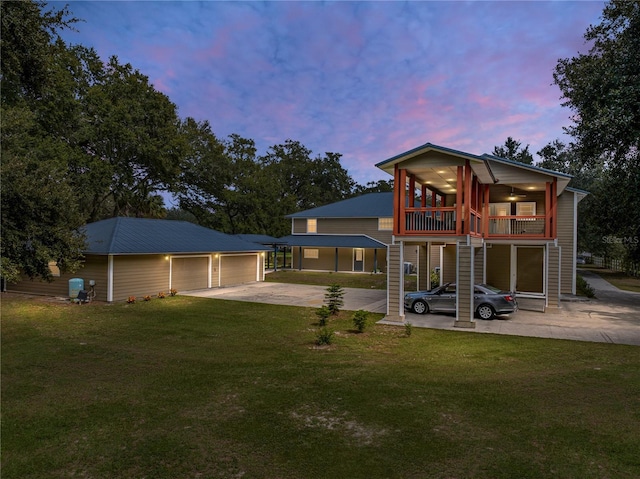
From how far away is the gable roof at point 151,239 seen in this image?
1984cm

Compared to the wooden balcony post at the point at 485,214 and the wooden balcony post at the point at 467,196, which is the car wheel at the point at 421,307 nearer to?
the wooden balcony post at the point at 467,196

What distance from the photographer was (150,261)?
21453 mm

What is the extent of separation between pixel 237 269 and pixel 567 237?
2315 cm

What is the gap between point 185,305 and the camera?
18375 mm

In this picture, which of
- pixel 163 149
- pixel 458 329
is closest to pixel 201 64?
pixel 163 149

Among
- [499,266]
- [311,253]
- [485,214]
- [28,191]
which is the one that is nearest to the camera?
[28,191]

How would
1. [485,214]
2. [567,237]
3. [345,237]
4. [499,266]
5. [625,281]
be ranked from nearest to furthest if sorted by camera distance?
1. [485,214]
2. [499,266]
3. [567,237]
4. [625,281]
5. [345,237]

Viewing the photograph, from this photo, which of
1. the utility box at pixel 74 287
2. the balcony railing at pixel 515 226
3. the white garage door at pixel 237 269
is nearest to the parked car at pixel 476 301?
the balcony railing at pixel 515 226

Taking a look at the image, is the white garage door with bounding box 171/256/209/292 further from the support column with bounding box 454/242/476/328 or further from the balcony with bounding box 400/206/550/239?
the support column with bounding box 454/242/476/328

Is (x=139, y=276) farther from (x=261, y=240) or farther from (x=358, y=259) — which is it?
(x=358, y=259)

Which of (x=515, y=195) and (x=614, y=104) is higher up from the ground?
(x=614, y=104)

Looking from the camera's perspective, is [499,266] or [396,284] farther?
[499,266]

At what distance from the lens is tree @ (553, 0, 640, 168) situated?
1485 cm

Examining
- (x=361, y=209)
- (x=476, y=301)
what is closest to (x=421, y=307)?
(x=476, y=301)
